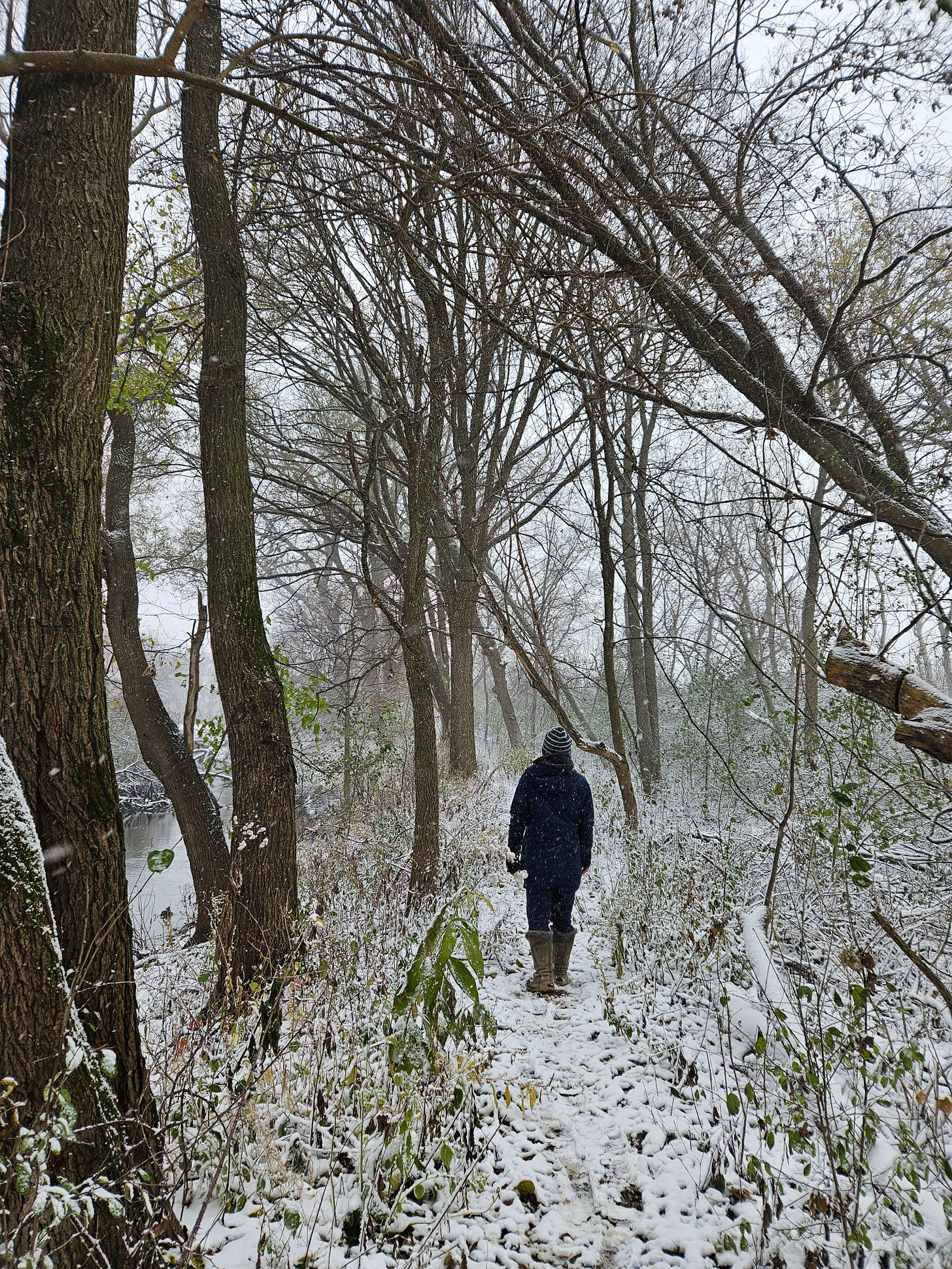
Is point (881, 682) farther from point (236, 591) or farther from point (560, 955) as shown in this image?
point (236, 591)

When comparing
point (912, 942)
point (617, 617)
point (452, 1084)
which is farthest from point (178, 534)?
point (617, 617)

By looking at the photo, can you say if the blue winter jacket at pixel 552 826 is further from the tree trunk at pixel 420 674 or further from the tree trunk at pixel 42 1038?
the tree trunk at pixel 42 1038

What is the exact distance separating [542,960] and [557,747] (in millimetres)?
1535

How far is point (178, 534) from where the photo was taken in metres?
10.6

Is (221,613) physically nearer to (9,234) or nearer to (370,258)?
(9,234)

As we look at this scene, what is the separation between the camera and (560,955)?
15.0 ft

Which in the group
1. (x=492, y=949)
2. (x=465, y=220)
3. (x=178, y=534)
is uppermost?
(x=465, y=220)

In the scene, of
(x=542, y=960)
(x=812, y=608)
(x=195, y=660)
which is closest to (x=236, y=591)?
(x=195, y=660)

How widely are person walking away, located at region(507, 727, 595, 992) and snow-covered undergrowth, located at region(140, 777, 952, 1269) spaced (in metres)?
0.33

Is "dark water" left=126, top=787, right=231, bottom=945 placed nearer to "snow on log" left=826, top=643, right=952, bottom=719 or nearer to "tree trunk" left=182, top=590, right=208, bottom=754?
"tree trunk" left=182, top=590, right=208, bottom=754

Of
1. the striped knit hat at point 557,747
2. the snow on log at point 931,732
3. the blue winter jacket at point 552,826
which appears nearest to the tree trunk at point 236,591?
the blue winter jacket at point 552,826

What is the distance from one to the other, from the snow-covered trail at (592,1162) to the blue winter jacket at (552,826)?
3.23 ft

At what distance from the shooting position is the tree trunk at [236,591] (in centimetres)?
Result: 385

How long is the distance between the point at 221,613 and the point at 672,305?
3.37 metres
